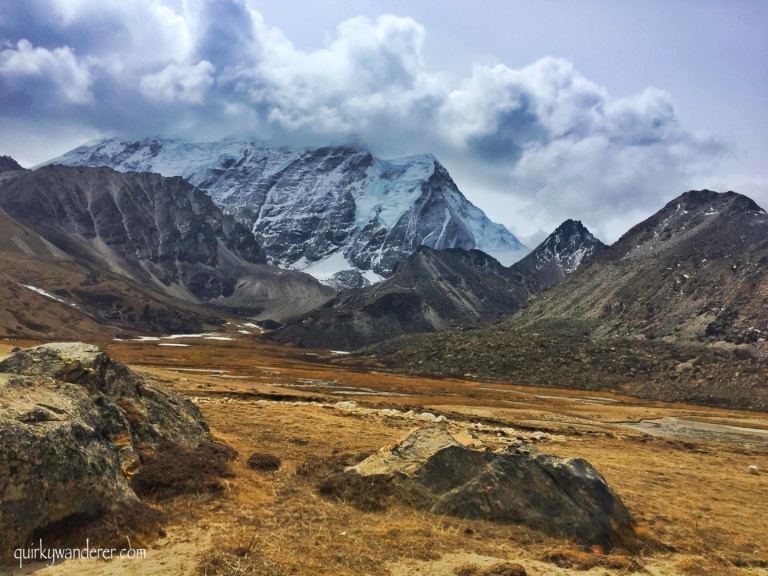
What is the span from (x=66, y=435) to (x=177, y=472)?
12.1 ft

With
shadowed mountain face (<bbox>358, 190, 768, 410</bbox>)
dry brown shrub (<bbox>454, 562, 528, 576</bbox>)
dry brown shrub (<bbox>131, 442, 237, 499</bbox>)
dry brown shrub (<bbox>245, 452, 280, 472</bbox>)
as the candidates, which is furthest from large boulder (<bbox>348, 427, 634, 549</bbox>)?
shadowed mountain face (<bbox>358, 190, 768, 410</bbox>)

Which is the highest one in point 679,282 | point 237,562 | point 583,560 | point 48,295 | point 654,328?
point 679,282

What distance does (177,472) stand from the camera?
14422mm

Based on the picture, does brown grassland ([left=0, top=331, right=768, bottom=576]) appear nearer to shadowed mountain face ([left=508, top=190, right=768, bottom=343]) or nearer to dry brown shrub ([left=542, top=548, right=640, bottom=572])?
dry brown shrub ([left=542, top=548, right=640, bottom=572])

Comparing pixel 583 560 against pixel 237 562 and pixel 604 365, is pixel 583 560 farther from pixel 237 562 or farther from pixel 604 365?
pixel 604 365

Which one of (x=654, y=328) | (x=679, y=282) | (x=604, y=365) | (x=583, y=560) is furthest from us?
(x=679, y=282)

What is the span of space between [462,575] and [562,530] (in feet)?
15.7

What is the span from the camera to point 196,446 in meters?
17.6

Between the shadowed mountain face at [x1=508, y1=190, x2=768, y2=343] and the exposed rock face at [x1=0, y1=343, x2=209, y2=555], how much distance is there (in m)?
107

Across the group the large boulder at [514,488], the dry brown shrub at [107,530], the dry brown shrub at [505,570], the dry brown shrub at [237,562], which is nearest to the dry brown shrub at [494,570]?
the dry brown shrub at [505,570]

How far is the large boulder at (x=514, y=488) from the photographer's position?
47.1 feet

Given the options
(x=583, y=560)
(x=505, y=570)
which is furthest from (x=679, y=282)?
(x=505, y=570)

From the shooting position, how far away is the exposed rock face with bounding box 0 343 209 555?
10.2m

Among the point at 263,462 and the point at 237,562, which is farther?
the point at 263,462
